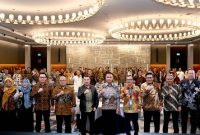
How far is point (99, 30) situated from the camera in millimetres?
16906

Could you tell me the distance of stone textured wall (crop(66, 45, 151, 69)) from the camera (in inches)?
1030

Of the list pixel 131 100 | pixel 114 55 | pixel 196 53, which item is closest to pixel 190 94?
pixel 131 100

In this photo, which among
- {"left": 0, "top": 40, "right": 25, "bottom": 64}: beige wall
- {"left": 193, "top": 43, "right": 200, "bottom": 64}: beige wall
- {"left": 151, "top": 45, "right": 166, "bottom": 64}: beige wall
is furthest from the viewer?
{"left": 151, "top": 45, "right": 166, "bottom": 64}: beige wall

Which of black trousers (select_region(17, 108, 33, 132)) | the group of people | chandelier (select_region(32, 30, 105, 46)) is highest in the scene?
chandelier (select_region(32, 30, 105, 46))

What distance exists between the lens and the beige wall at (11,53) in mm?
24531

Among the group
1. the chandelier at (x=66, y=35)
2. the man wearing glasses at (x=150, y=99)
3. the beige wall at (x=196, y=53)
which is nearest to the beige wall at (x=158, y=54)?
the beige wall at (x=196, y=53)

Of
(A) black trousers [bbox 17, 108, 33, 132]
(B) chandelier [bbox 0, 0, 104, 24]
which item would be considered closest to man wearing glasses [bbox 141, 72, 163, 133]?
(A) black trousers [bbox 17, 108, 33, 132]

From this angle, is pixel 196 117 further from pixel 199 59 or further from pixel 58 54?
pixel 58 54

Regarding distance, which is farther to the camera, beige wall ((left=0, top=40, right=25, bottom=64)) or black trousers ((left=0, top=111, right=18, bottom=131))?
beige wall ((left=0, top=40, right=25, bottom=64))

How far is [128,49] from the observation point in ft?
86.3

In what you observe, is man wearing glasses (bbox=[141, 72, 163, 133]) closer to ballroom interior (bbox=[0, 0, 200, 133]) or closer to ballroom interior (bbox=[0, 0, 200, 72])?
ballroom interior (bbox=[0, 0, 200, 133])

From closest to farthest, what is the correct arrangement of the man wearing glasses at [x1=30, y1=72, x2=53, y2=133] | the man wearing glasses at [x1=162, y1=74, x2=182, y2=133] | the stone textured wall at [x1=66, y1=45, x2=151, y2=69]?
the man wearing glasses at [x1=30, y1=72, x2=53, y2=133], the man wearing glasses at [x1=162, y1=74, x2=182, y2=133], the stone textured wall at [x1=66, y1=45, x2=151, y2=69]

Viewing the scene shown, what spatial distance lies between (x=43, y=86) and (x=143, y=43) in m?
19.3

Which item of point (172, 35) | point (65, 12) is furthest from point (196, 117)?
point (172, 35)
